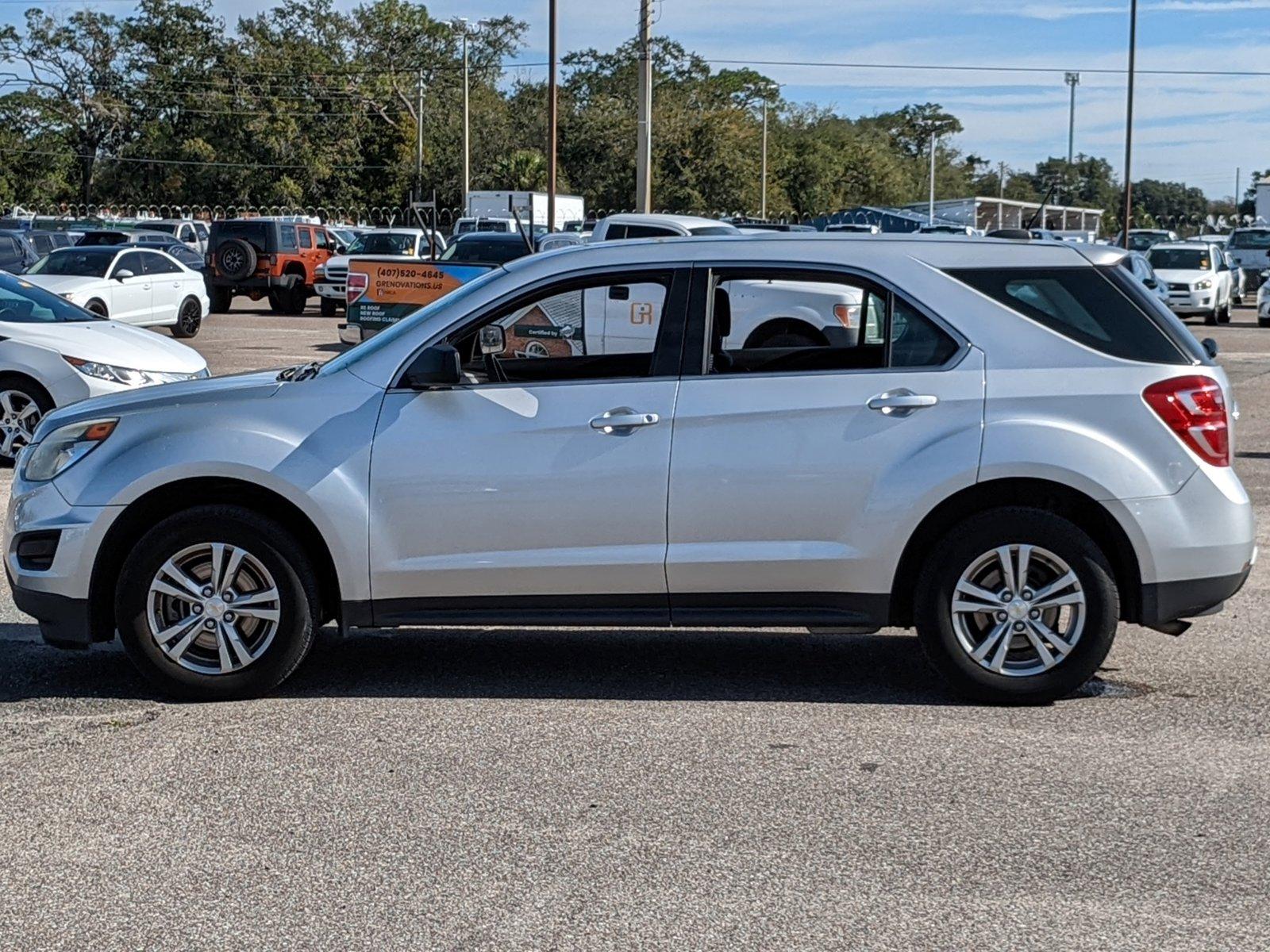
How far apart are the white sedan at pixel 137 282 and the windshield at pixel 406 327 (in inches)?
722

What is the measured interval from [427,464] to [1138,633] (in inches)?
137

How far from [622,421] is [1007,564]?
1.53 m

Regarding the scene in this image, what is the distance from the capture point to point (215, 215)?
62.8 meters

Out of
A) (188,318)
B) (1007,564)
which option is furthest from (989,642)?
(188,318)

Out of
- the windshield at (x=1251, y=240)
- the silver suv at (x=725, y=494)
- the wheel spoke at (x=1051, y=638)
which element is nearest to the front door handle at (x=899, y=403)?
the silver suv at (x=725, y=494)

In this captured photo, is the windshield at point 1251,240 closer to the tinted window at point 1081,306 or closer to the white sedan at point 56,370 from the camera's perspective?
the white sedan at point 56,370

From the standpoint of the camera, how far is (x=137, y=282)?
2488 cm

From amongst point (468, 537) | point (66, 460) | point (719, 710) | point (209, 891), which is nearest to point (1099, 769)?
point (719, 710)

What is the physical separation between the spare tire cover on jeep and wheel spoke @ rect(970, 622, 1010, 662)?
1119 inches

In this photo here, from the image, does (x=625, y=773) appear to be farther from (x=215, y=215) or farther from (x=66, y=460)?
(x=215, y=215)

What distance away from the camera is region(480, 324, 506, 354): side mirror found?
645 centimetres

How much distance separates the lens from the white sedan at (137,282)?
79.4 feet

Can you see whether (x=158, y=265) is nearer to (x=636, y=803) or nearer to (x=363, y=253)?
(x=363, y=253)

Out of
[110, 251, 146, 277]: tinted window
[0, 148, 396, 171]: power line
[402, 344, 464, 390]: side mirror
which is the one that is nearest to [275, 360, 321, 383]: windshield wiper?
[402, 344, 464, 390]: side mirror
